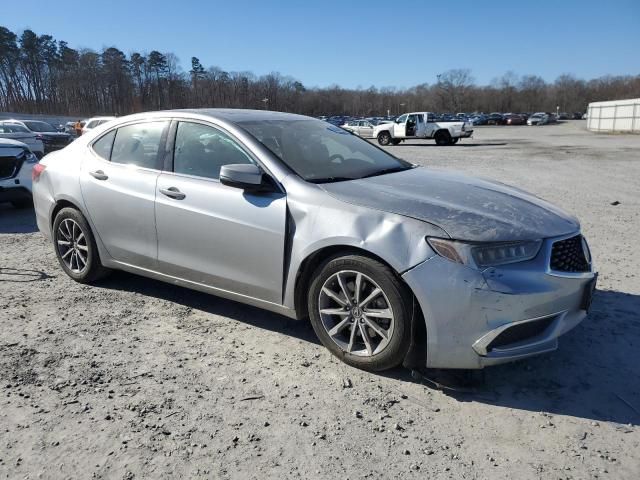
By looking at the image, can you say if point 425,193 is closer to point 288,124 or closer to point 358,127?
point 288,124

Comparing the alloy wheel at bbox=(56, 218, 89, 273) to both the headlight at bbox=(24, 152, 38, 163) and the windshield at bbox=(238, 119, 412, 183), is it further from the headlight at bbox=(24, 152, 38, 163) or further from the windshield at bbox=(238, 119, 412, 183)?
the headlight at bbox=(24, 152, 38, 163)

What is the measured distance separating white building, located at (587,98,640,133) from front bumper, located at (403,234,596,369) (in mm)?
49564

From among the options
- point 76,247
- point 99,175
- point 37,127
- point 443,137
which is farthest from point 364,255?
point 443,137

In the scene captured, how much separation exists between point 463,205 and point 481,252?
0.49 metres

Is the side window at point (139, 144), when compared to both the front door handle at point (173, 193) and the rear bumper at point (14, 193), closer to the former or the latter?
the front door handle at point (173, 193)

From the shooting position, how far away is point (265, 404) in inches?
113

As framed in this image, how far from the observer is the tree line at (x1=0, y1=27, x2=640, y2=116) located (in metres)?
92.8

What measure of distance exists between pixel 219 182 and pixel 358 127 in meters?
38.6

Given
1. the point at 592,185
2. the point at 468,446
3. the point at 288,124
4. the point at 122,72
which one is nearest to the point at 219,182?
the point at 288,124

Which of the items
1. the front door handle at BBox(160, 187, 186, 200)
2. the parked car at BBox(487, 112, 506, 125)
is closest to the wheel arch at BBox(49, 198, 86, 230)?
the front door handle at BBox(160, 187, 186, 200)

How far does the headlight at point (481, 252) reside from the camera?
2779 millimetres

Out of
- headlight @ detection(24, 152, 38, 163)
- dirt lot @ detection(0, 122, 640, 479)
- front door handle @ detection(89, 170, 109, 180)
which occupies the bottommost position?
dirt lot @ detection(0, 122, 640, 479)

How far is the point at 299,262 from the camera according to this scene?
10.8ft

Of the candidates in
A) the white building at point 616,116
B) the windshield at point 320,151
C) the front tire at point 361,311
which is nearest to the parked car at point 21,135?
the windshield at point 320,151
